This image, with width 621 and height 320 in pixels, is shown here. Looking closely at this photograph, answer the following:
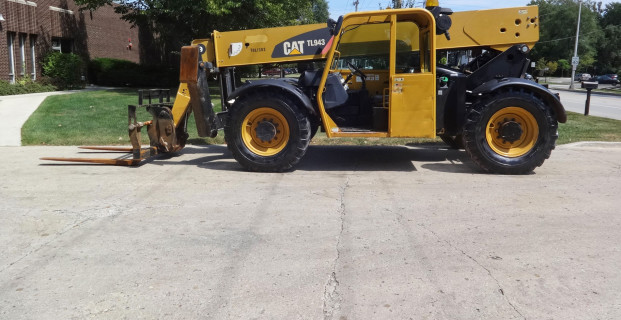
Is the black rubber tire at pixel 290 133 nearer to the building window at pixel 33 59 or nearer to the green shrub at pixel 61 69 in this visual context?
the green shrub at pixel 61 69

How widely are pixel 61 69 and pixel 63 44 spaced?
4433mm

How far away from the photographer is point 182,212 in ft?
18.9

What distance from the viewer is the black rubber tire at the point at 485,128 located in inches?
290

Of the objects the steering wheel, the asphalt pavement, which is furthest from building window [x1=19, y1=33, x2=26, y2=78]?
the asphalt pavement

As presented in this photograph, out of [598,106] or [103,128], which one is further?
[598,106]

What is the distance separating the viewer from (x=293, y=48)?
8008 millimetres

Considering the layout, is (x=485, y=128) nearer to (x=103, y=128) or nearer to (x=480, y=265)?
(x=480, y=265)

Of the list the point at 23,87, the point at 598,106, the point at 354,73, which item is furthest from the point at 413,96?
the point at 598,106

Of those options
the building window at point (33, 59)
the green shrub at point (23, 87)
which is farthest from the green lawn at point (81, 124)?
the building window at point (33, 59)

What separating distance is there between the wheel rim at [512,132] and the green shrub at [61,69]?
21.5 meters

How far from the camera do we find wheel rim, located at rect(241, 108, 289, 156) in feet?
25.4

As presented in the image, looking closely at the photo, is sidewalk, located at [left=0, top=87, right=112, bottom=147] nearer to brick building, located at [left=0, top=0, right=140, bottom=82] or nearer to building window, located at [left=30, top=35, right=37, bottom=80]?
brick building, located at [left=0, top=0, right=140, bottom=82]

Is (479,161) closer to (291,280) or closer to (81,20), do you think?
(291,280)

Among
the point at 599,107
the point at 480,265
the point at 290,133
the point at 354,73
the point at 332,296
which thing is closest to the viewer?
the point at 332,296
